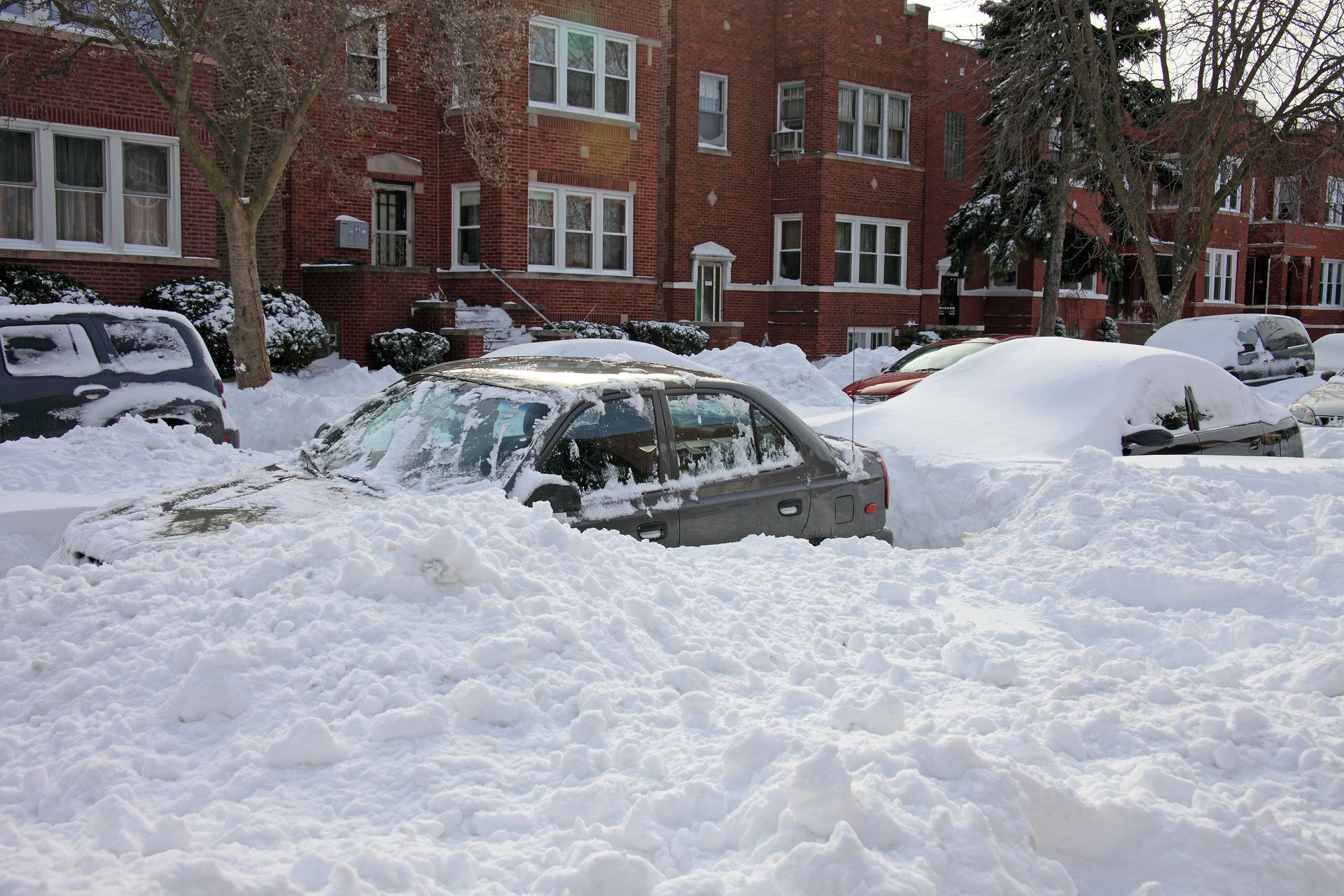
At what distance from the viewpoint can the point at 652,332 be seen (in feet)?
77.2

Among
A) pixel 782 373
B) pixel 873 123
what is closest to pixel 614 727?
pixel 782 373

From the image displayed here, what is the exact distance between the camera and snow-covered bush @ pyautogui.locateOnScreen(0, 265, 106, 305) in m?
16.4

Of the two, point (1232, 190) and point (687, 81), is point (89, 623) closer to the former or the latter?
point (1232, 190)

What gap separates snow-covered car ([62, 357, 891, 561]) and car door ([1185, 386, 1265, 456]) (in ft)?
15.0

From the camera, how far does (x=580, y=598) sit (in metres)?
4.40

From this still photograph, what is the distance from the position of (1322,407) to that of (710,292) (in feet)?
54.2

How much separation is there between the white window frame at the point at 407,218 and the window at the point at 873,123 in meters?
11.9

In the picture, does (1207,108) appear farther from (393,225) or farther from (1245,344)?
(393,225)

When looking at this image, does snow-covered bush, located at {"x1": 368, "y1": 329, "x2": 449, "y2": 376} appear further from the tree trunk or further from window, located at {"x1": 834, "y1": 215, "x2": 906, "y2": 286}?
window, located at {"x1": 834, "y1": 215, "x2": 906, "y2": 286}

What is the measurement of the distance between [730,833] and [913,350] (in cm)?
1541

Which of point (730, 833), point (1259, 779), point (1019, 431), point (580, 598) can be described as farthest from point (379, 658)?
point (1019, 431)

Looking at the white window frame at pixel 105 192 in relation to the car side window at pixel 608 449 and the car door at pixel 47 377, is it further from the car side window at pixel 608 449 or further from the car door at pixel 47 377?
the car side window at pixel 608 449

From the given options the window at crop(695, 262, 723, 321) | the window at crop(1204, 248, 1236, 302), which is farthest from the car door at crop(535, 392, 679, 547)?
the window at crop(1204, 248, 1236, 302)

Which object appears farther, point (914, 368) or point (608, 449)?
point (914, 368)
